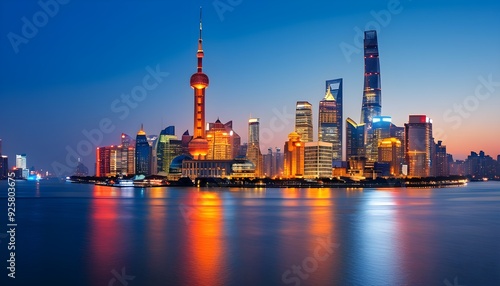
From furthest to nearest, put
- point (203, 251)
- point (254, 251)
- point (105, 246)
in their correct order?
1. point (105, 246)
2. point (254, 251)
3. point (203, 251)

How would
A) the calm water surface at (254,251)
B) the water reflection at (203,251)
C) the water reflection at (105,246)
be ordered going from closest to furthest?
1. the water reflection at (203,251)
2. the calm water surface at (254,251)
3. the water reflection at (105,246)

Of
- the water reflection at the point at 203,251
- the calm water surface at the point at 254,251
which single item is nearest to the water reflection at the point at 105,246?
the calm water surface at the point at 254,251

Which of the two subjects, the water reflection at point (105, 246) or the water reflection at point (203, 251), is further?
the water reflection at point (105, 246)

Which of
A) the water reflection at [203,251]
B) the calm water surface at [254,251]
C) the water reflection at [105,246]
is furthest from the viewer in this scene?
the water reflection at [105,246]

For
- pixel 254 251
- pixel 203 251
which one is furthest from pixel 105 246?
pixel 254 251

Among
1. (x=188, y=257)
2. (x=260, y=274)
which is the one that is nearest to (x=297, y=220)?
(x=188, y=257)

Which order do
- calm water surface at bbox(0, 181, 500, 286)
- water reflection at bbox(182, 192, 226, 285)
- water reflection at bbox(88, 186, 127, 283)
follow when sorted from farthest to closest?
water reflection at bbox(88, 186, 127, 283), calm water surface at bbox(0, 181, 500, 286), water reflection at bbox(182, 192, 226, 285)

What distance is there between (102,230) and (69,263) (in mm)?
16981

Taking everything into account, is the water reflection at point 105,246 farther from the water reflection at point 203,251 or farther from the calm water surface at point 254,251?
the water reflection at point 203,251

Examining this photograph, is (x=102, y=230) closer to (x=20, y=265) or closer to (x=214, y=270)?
(x=20, y=265)

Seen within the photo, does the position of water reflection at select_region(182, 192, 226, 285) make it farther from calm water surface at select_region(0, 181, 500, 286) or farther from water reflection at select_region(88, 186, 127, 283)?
water reflection at select_region(88, 186, 127, 283)

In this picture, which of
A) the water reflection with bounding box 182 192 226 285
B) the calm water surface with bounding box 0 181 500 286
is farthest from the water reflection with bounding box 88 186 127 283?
the water reflection with bounding box 182 192 226 285

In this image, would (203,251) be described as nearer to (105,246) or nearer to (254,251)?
(254,251)

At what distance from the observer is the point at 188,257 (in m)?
34.5
